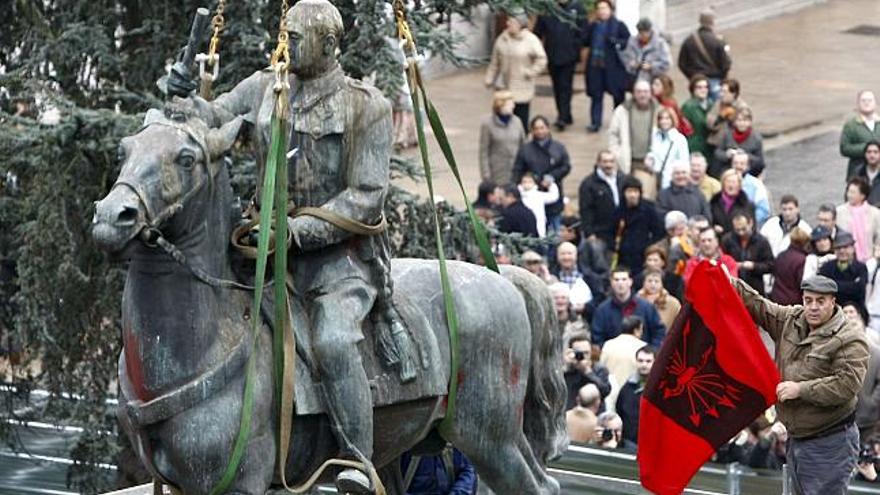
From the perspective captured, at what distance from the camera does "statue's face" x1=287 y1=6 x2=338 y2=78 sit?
14.7 m

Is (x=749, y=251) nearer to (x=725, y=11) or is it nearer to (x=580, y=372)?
(x=580, y=372)

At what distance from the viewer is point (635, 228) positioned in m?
26.6

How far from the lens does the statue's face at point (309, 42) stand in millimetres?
14734

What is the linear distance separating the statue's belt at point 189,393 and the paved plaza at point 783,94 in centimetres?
1386

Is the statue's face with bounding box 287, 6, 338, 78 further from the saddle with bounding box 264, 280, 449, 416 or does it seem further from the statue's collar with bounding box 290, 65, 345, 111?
the saddle with bounding box 264, 280, 449, 416

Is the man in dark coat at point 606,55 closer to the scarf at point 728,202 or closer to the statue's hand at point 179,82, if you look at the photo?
the scarf at point 728,202

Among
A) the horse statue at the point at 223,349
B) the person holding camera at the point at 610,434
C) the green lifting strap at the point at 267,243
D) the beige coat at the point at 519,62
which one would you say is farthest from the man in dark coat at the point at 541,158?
the green lifting strap at the point at 267,243

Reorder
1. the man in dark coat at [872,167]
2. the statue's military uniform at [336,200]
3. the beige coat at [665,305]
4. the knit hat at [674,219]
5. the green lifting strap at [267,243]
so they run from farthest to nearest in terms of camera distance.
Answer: the man in dark coat at [872,167] < the knit hat at [674,219] < the beige coat at [665,305] < the statue's military uniform at [336,200] < the green lifting strap at [267,243]

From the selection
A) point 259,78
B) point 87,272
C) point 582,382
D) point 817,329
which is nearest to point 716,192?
point 582,382

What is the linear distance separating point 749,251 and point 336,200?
1105 cm

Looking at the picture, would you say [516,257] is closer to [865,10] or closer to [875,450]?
[875,450]

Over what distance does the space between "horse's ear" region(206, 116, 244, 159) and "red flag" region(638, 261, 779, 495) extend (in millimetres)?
3598

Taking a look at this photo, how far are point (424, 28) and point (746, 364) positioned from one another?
4.97 meters

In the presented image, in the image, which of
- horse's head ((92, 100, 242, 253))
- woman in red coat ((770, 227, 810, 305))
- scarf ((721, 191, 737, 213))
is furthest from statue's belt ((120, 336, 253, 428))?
scarf ((721, 191, 737, 213))
